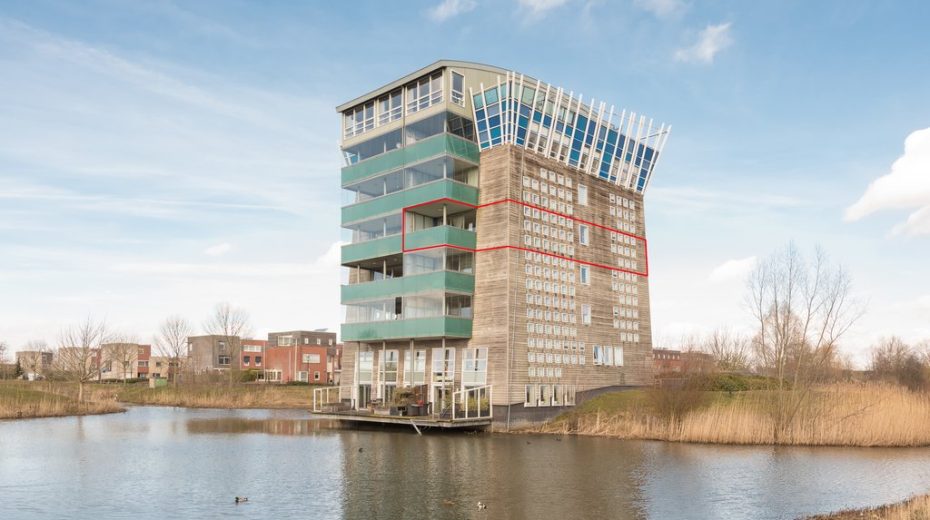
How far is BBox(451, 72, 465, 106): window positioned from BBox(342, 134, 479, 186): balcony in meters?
3.15

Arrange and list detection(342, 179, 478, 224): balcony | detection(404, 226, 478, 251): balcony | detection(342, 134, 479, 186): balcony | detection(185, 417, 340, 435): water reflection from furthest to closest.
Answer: detection(342, 134, 479, 186): balcony, detection(342, 179, 478, 224): balcony, detection(404, 226, 478, 251): balcony, detection(185, 417, 340, 435): water reflection

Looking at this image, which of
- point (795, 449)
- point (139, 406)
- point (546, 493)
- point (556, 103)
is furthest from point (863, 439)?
point (139, 406)

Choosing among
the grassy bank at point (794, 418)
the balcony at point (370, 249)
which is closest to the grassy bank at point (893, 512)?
the grassy bank at point (794, 418)

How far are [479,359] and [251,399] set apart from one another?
40954mm

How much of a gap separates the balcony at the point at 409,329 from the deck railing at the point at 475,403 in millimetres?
4172

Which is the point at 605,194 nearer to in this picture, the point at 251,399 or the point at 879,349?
the point at 251,399

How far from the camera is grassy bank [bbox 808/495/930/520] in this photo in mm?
18200

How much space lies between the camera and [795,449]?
118 ft

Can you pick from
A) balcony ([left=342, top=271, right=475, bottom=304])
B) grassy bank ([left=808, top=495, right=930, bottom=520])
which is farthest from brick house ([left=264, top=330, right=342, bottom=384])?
grassy bank ([left=808, top=495, right=930, bottom=520])

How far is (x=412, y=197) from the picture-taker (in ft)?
177

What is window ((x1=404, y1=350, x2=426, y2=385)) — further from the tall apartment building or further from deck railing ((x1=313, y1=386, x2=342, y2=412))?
deck railing ((x1=313, y1=386, x2=342, y2=412))

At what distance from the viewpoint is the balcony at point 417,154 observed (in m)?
52.0

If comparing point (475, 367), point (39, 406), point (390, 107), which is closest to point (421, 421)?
point (475, 367)

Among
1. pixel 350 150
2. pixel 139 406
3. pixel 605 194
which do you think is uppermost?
pixel 350 150
